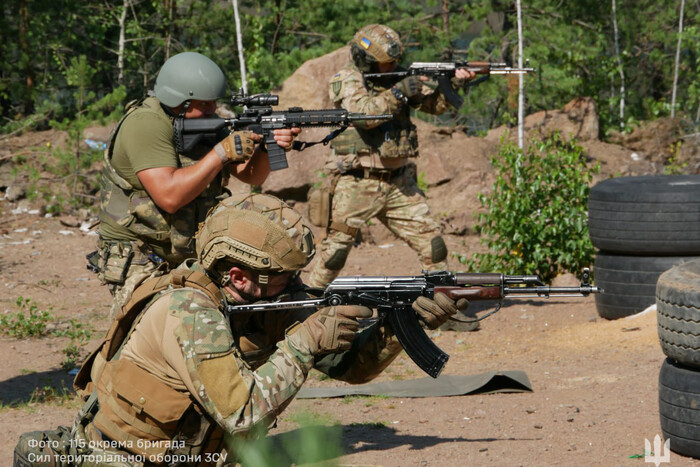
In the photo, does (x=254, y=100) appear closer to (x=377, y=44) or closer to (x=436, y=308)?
(x=377, y=44)

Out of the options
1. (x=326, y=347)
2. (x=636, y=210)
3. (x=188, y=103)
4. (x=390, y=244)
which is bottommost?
(x=390, y=244)

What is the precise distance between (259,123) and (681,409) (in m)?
2.67

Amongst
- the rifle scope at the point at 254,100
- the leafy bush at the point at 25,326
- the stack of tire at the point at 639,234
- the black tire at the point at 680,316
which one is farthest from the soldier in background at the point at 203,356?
the leafy bush at the point at 25,326

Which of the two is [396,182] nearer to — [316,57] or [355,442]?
[355,442]

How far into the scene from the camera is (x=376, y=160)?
6.97 metres

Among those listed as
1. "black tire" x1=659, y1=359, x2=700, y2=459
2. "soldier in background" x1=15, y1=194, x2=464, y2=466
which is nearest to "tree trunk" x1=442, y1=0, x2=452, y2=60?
"black tire" x1=659, y1=359, x2=700, y2=459

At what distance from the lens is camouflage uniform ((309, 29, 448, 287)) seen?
693 centimetres

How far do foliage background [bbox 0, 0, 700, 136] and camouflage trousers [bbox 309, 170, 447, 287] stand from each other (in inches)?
196

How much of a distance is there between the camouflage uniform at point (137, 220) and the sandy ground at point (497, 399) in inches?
39.6

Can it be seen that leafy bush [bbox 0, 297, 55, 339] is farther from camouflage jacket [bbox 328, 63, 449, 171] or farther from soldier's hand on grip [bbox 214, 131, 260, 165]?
soldier's hand on grip [bbox 214, 131, 260, 165]

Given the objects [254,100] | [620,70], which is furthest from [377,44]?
[620,70]

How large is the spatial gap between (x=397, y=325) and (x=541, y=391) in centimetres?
235

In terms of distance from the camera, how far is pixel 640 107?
14078mm

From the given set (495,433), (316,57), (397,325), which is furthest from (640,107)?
(397,325)
